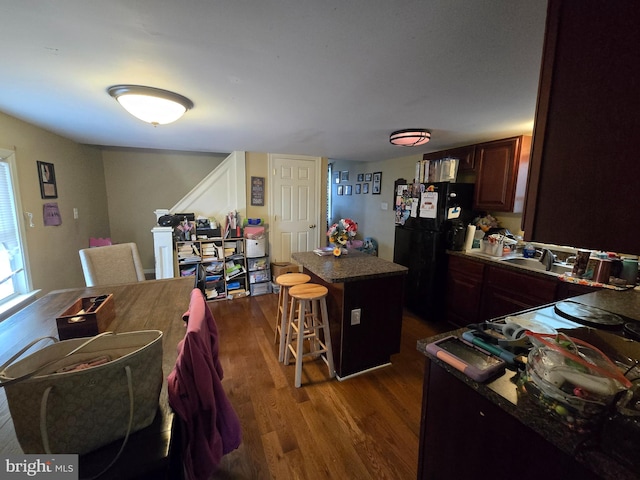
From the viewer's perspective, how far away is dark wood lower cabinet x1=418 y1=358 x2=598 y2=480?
2.11 feet

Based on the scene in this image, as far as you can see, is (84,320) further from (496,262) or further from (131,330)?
(496,262)

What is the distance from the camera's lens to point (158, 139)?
3070 millimetres

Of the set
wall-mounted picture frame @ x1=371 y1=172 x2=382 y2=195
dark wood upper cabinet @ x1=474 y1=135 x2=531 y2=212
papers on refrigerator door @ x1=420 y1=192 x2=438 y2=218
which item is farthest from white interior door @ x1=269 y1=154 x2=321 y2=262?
dark wood upper cabinet @ x1=474 y1=135 x2=531 y2=212

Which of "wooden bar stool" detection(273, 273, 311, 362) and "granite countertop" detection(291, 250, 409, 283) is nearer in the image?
"granite countertop" detection(291, 250, 409, 283)

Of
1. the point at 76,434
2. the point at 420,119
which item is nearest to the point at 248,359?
the point at 76,434

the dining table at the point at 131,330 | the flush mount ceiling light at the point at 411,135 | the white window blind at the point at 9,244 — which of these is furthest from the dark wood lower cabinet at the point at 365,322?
the white window blind at the point at 9,244

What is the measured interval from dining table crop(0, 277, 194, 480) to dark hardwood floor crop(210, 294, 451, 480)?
0.73m

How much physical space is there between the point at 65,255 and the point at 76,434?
305cm

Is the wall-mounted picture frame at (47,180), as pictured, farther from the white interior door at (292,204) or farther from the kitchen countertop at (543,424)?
the kitchen countertop at (543,424)

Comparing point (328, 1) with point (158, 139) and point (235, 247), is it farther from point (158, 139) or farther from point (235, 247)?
point (235, 247)

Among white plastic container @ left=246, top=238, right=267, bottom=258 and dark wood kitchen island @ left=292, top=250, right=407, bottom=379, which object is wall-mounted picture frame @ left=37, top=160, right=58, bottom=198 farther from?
dark wood kitchen island @ left=292, top=250, right=407, bottom=379

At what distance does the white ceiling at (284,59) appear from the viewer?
91 centimetres

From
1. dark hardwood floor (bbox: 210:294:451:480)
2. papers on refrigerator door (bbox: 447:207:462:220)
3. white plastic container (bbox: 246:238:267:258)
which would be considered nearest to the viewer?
dark hardwood floor (bbox: 210:294:451:480)

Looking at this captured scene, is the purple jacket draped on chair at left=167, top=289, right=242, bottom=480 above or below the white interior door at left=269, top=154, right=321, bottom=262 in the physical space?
below
